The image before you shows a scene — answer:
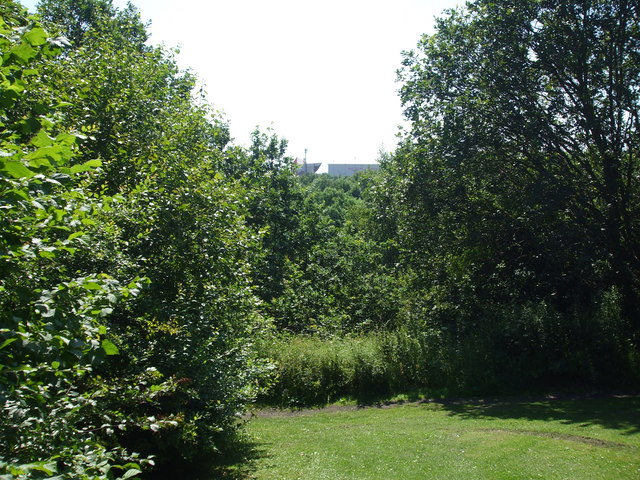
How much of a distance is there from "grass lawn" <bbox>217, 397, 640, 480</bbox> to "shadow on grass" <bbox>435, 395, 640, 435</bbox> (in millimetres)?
20

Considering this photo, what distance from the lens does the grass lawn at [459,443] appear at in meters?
7.96

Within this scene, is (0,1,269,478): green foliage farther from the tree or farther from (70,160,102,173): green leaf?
the tree

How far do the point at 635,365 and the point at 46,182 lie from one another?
50.7ft

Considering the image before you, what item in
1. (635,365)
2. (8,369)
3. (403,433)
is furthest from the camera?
(635,365)

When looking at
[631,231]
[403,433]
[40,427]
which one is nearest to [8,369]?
[40,427]

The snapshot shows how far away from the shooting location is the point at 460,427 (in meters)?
11.1

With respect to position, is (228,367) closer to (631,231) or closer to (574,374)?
(574,374)

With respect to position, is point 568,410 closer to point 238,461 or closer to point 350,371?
point 350,371

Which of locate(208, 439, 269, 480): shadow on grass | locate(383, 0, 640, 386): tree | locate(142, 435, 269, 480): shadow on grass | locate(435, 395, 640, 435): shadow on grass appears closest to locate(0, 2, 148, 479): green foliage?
locate(142, 435, 269, 480): shadow on grass

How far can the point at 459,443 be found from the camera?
31.6ft

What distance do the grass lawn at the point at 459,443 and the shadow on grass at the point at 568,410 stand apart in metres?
0.02

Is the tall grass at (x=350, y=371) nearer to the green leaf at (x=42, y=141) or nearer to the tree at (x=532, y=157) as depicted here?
the tree at (x=532, y=157)

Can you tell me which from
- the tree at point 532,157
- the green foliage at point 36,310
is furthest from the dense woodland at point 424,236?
the green foliage at point 36,310

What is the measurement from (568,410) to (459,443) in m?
4.08
